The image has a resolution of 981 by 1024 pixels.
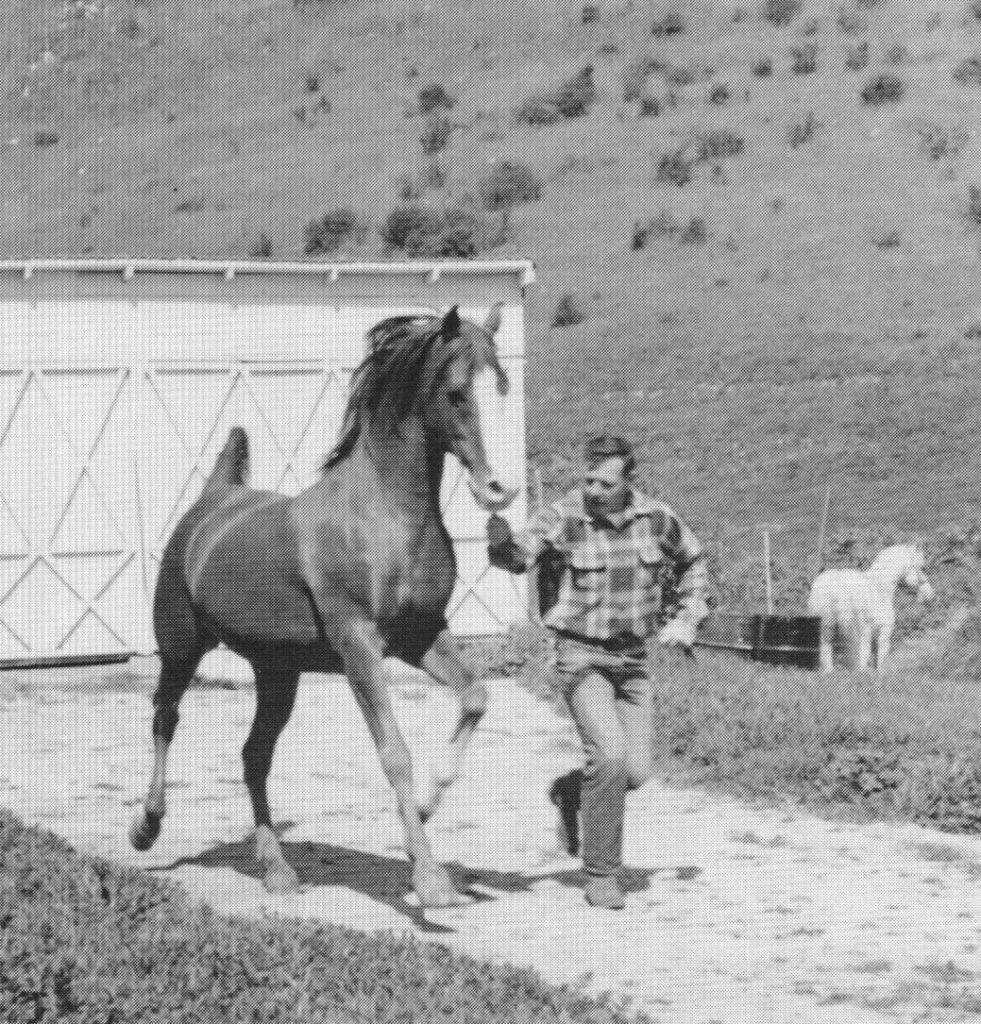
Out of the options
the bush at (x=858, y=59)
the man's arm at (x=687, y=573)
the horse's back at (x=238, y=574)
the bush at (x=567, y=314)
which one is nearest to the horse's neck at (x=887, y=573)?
the horse's back at (x=238, y=574)

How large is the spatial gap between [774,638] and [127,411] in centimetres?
629

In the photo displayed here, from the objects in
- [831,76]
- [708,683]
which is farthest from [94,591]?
A: [831,76]

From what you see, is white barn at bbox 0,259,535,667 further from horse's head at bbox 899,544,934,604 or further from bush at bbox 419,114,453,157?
bush at bbox 419,114,453,157

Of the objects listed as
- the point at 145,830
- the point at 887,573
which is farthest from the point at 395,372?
the point at 887,573

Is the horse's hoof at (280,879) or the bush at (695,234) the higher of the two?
the bush at (695,234)

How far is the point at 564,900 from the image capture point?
→ 30.3 ft

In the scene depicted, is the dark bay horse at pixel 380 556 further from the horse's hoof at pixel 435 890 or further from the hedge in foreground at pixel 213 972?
the hedge in foreground at pixel 213 972

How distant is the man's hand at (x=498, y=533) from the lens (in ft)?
28.6

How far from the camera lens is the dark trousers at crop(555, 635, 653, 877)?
902 centimetres

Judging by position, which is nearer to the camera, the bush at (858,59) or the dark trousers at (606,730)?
the dark trousers at (606,730)

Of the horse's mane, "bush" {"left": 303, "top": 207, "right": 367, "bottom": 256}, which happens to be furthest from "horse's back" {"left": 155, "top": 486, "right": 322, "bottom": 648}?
"bush" {"left": 303, "top": 207, "right": 367, "bottom": 256}

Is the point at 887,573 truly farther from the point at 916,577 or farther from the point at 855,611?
the point at 855,611

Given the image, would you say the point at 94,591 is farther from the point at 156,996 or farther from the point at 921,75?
the point at 921,75

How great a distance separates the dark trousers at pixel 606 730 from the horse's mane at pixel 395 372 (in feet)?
3.72
